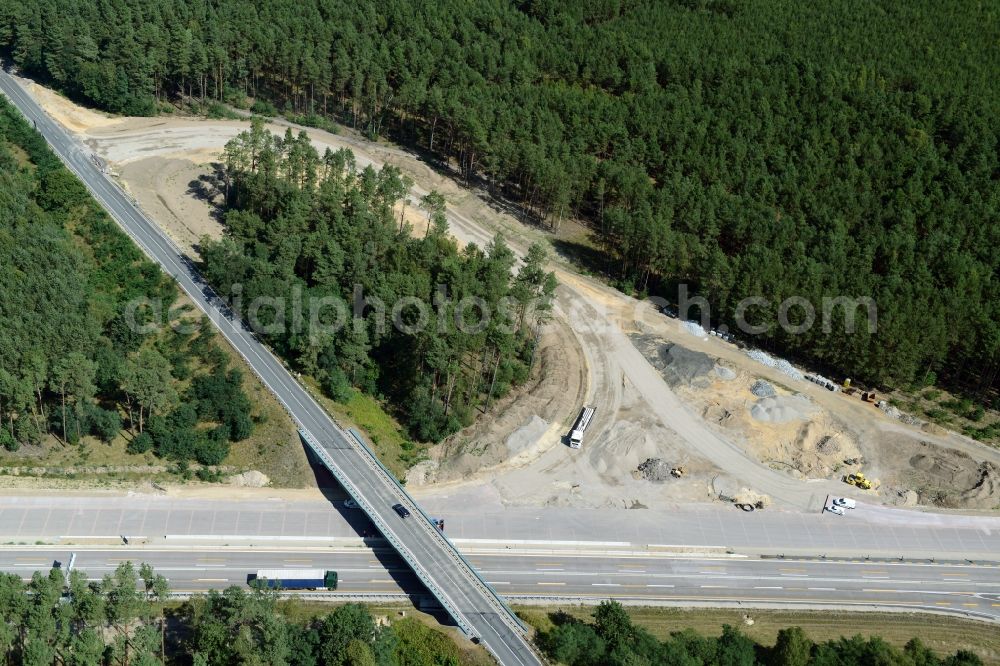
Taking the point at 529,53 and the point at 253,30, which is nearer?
the point at 253,30

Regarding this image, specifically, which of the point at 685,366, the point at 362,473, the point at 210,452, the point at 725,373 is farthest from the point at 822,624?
the point at 210,452

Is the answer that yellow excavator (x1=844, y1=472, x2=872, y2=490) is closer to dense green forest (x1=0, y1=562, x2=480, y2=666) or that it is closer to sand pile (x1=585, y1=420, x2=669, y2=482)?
sand pile (x1=585, y1=420, x2=669, y2=482)

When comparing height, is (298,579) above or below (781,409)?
below

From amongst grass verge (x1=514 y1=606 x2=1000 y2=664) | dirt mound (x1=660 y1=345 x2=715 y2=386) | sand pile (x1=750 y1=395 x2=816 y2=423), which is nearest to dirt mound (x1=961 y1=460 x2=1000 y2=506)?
grass verge (x1=514 y1=606 x2=1000 y2=664)

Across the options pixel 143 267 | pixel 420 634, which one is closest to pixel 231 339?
pixel 143 267

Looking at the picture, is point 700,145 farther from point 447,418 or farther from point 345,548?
point 345,548

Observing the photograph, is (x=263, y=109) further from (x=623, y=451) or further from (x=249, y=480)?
(x=623, y=451)

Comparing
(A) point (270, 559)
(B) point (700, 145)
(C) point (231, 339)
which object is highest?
(B) point (700, 145)
